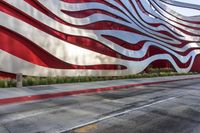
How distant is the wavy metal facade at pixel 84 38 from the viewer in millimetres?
17172

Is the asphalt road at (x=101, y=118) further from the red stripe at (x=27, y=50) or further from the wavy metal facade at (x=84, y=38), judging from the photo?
the wavy metal facade at (x=84, y=38)

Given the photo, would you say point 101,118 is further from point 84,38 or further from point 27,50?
point 84,38

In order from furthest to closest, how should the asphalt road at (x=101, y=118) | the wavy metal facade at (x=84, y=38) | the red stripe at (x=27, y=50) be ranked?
the wavy metal facade at (x=84, y=38) < the red stripe at (x=27, y=50) < the asphalt road at (x=101, y=118)

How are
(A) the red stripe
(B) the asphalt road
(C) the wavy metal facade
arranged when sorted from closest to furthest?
(B) the asphalt road
(A) the red stripe
(C) the wavy metal facade

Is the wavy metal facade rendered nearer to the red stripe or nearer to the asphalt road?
the red stripe

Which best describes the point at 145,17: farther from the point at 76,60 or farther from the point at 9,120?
the point at 9,120

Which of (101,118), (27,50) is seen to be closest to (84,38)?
(27,50)

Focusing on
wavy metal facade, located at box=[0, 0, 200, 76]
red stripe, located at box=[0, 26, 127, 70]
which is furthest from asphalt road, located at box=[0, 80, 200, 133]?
wavy metal facade, located at box=[0, 0, 200, 76]

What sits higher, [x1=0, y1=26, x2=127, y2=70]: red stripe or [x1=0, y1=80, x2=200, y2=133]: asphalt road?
[x1=0, y1=26, x2=127, y2=70]: red stripe

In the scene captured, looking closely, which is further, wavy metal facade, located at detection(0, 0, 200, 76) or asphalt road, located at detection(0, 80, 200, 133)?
wavy metal facade, located at detection(0, 0, 200, 76)

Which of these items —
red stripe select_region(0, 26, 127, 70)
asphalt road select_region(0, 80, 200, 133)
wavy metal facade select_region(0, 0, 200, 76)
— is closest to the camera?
asphalt road select_region(0, 80, 200, 133)

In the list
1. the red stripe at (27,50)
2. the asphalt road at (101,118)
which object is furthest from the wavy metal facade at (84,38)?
the asphalt road at (101,118)

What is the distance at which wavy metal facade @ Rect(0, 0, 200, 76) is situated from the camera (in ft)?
56.3

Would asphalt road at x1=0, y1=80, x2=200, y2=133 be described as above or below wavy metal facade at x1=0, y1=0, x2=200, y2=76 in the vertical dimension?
below
